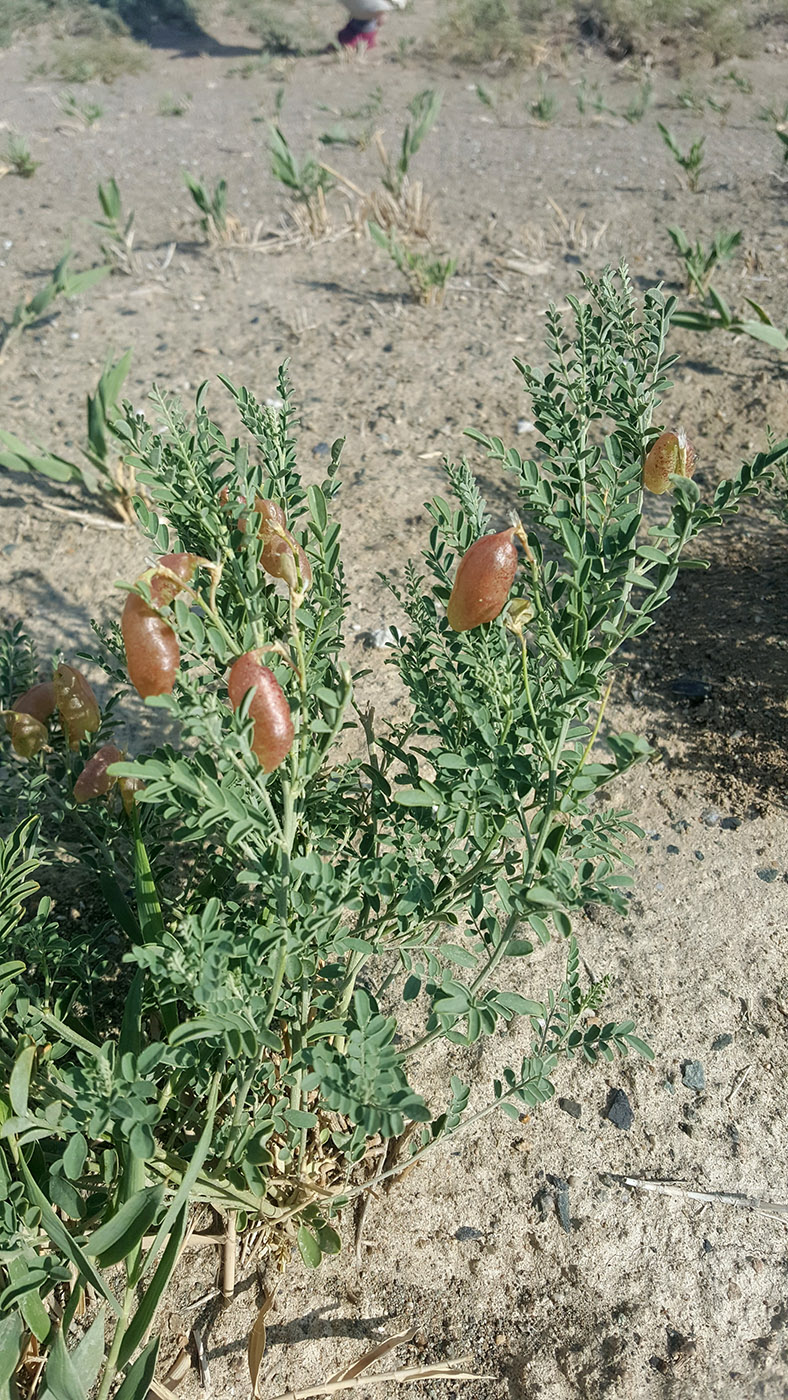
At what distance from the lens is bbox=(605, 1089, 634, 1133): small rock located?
1618mm

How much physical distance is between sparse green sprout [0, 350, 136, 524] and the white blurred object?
5379 millimetres

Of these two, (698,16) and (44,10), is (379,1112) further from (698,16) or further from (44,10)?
(44,10)

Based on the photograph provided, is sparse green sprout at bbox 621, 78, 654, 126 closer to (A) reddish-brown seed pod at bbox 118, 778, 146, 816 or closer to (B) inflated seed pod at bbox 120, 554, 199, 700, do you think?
(A) reddish-brown seed pod at bbox 118, 778, 146, 816

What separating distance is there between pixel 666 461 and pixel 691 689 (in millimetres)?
1227

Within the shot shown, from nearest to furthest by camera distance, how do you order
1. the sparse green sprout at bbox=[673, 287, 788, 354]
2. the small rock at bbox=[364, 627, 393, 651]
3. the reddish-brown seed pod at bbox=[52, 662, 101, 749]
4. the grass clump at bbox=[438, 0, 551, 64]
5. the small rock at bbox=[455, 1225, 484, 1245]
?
the reddish-brown seed pod at bbox=[52, 662, 101, 749], the small rock at bbox=[455, 1225, 484, 1245], the small rock at bbox=[364, 627, 393, 651], the sparse green sprout at bbox=[673, 287, 788, 354], the grass clump at bbox=[438, 0, 551, 64]

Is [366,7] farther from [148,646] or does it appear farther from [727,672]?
[148,646]

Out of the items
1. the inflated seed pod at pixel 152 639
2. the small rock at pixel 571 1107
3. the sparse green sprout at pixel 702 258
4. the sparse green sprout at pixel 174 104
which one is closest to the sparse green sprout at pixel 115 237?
the sparse green sprout at pixel 702 258

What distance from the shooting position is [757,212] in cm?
423

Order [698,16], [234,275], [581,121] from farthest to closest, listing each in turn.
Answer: [698,16], [581,121], [234,275]

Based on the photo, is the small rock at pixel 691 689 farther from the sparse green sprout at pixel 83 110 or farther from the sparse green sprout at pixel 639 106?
the sparse green sprout at pixel 83 110

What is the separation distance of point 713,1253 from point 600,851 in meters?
0.68

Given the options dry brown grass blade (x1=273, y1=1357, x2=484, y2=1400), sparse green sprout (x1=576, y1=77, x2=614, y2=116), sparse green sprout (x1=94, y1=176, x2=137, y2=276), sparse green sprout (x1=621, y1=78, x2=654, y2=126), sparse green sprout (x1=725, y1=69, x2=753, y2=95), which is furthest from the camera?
sparse green sprout (x1=725, y1=69, x2=753, y2=95)

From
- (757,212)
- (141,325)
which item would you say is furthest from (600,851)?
(757,212)

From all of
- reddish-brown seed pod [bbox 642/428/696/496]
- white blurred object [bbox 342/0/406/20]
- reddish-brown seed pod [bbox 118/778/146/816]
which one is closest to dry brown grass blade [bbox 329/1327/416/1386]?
reddish-brown seed pod [bbox 118/778/146/816]
